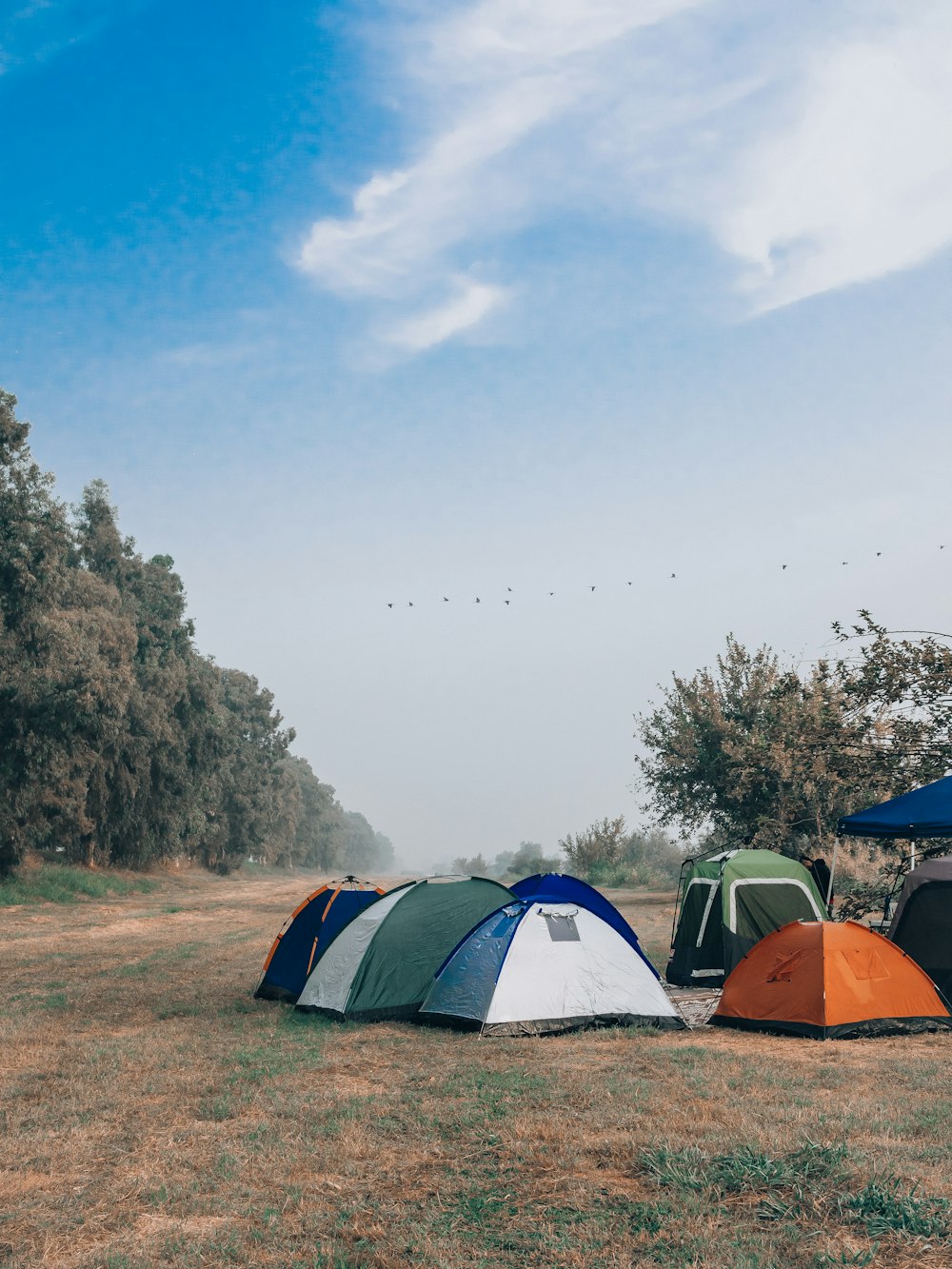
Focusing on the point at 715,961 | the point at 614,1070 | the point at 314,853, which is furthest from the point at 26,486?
the point at 314,853

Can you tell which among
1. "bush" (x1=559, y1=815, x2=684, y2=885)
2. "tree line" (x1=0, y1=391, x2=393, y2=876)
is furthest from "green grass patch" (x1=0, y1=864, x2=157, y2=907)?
"bush" (x1=559, y1=815, x2=684, y2=885)

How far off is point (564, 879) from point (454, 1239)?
28.9 feet

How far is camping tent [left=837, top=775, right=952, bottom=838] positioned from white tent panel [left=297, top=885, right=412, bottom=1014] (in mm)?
6439

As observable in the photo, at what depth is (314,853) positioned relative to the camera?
9562 cm

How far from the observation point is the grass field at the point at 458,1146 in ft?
15.2

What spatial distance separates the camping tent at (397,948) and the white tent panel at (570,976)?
30.0 inches

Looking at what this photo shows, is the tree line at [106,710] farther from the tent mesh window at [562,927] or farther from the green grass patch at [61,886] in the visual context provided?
the tent mesh window at [562,927]

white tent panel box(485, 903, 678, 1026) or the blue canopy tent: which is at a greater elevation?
the blue canopy tent

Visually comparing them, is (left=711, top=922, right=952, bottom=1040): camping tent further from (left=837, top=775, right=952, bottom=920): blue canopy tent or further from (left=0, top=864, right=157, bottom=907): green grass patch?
(left=0, top=864, right=157, bottom=907): green grass patch

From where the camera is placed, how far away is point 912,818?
13.2 meters

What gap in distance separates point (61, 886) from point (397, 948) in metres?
24.4

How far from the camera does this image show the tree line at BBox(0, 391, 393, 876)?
26.2 metres

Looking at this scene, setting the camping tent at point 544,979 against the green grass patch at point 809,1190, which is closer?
the green grass patch at point 809,1190

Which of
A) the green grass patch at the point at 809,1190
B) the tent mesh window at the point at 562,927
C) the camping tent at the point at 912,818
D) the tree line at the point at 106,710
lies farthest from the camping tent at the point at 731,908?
the tree line at the point at 106,710
